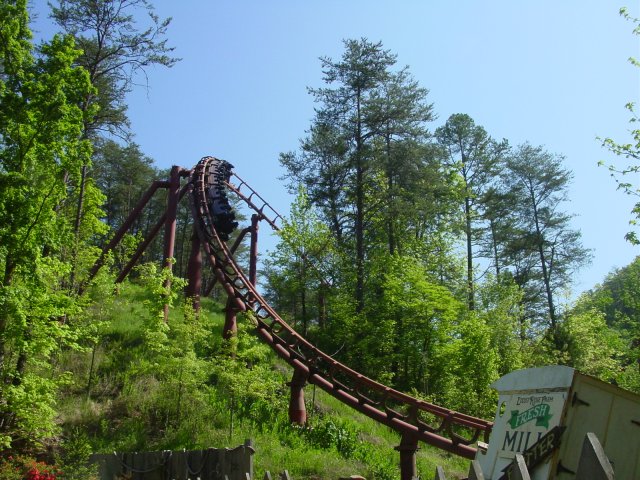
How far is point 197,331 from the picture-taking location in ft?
52.1

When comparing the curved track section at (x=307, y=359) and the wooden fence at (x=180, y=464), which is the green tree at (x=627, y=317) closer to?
the curved track section at (x=307, y=359)

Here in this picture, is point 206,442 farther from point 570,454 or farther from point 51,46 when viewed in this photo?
point 570,454

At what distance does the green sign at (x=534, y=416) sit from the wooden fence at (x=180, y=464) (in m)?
4.43

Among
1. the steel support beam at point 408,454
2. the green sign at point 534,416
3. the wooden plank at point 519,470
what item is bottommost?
the steel support beam at point 408,454

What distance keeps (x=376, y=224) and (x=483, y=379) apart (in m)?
11.8

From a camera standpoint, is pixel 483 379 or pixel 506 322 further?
pixel 506 322

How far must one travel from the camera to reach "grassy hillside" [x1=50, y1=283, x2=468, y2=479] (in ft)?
50.0

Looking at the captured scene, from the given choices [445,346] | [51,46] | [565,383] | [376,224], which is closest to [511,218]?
[376,224]

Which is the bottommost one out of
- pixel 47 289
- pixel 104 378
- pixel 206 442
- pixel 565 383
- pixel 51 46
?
pixel 206 442

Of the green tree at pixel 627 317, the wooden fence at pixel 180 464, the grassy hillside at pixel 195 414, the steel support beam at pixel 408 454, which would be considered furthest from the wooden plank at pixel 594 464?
the green tree at pixel 627 317

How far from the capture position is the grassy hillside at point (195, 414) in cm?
1525

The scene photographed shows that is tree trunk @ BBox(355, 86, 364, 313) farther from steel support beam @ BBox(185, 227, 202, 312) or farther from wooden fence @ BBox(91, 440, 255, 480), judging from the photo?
wooden fence @ BBox(91, 440, 255, 480)

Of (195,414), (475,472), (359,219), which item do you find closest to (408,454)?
(195,414)

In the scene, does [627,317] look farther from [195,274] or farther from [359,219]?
[195,274]
